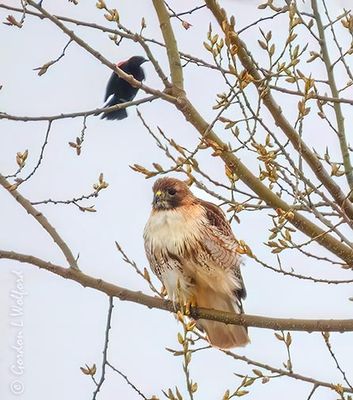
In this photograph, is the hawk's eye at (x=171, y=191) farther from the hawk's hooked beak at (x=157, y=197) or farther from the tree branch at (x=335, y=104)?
the tree branch at (x=335, y=104)

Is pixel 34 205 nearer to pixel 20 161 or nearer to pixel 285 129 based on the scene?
pixel 20 161

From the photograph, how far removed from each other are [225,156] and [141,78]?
1.83 meters

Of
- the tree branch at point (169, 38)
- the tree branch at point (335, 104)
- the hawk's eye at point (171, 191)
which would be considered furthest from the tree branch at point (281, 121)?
the hawk's eye at point (171, 191)

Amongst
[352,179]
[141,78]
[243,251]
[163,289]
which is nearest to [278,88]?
[352,179]

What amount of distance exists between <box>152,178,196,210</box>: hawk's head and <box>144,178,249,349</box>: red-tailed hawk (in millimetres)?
10

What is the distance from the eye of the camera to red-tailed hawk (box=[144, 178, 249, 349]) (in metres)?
4.39

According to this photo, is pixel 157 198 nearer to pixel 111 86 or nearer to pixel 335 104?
pixel 111 86

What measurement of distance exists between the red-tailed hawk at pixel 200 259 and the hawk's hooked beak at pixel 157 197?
2.2 inches

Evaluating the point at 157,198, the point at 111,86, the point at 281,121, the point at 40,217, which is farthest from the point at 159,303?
the point at 111,86

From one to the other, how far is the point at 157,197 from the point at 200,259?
0.51 meters

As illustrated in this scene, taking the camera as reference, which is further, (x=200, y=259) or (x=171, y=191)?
(x=171, y=191)

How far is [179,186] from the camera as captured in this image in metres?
4.80

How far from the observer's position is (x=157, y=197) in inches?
187

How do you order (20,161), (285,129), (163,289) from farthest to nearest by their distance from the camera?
(163,289) < (20,161) < (285,129)
